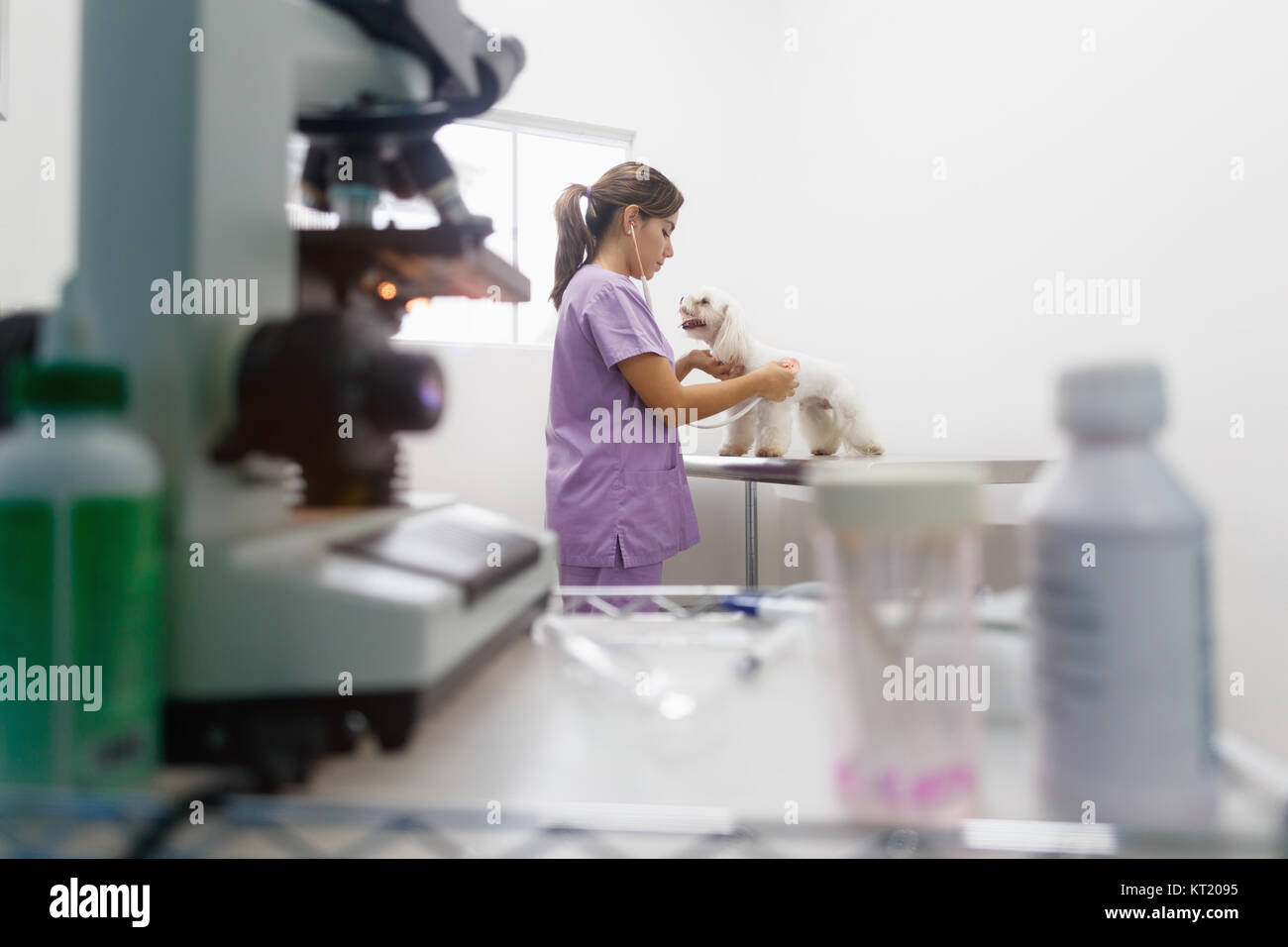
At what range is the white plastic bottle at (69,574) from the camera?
1.03 feet

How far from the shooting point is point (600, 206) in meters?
1.52

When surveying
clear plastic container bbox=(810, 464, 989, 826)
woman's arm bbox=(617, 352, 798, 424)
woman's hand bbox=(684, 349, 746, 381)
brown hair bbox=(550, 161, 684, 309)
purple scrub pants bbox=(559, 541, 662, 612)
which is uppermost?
brown hair bbox=(550, 161, 684, 309)

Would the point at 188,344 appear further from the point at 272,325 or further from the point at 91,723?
the point at 91,723

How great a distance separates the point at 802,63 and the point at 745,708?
317cm

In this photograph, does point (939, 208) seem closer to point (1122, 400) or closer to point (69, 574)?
point (1122, 400)

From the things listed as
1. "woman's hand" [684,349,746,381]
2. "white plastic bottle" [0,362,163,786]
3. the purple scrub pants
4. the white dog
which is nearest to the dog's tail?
the white dog

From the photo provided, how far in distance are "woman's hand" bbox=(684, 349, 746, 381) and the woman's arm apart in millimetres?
458

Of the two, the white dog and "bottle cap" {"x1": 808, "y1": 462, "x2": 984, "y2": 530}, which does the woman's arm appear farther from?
"bottle cap" {"x1": 808, "y1": 462, "x2": 984, "y2": 530}

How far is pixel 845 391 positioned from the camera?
213 centimetres

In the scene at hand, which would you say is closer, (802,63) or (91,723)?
(91,723)

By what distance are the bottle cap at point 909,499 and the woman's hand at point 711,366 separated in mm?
1757

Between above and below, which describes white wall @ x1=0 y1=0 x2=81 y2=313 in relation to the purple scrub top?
above

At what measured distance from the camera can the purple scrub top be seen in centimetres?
137
